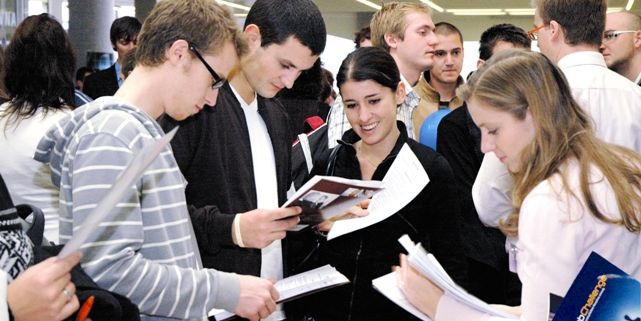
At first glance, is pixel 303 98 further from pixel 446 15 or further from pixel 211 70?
pixel 446 15

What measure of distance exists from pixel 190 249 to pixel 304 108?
9.12ft

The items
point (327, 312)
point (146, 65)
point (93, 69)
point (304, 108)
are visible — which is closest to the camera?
point (146, 65)

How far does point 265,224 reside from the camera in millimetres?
2170

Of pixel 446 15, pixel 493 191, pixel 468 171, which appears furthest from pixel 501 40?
pixel 446 15

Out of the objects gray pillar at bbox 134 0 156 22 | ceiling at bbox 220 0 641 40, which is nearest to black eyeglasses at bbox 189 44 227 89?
gray pillar at bbox 134 0 156 22

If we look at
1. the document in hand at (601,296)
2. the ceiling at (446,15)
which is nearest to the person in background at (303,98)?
the document in hand at (601,296)

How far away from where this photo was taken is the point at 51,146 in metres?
1.75

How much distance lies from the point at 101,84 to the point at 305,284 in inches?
164

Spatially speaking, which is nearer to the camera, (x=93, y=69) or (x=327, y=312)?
(x=327, y=312)

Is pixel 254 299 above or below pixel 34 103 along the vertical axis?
below

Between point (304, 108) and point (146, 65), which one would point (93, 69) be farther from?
point (146, 65)

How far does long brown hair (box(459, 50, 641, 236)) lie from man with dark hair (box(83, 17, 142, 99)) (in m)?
4.38

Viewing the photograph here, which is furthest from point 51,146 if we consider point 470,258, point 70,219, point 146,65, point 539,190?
point 470,258

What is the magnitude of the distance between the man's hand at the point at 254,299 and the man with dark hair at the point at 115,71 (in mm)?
4225
